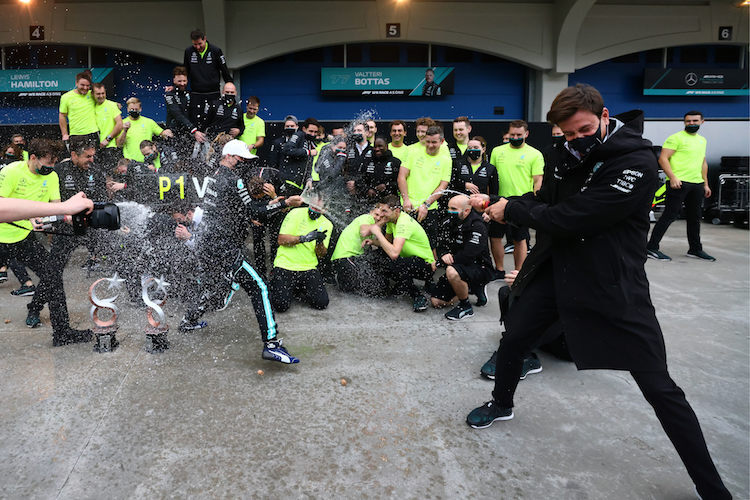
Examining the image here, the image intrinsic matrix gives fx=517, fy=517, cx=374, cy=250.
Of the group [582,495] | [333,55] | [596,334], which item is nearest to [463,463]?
[582,495]

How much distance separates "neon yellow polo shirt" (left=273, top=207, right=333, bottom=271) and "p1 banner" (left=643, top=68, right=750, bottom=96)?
1467 centimetres

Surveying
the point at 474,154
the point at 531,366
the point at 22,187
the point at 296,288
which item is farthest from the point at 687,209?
the point at 22,187

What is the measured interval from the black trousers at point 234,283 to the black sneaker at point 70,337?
80 cm

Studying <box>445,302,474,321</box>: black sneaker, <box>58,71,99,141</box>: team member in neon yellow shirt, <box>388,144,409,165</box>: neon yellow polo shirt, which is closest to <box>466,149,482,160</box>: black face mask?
<box>388,144,409,165</box>: neon yellow polo shirt

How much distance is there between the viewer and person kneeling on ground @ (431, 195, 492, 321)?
5156 mm

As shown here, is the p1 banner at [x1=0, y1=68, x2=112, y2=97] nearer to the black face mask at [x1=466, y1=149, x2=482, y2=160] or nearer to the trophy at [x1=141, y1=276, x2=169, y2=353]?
the black face mask at [x1=466, y1=149, x2=482, y2=160]

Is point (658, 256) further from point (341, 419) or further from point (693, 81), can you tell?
point (693, 81)

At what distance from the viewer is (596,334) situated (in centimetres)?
249

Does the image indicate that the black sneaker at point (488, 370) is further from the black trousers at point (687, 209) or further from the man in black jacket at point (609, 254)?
the black trousers at point (687, 209)

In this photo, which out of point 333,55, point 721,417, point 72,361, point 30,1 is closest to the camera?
point 721,417

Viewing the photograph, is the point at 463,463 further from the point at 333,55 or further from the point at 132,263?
the point at 333,55

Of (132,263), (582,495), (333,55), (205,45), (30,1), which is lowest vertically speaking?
(582,495)

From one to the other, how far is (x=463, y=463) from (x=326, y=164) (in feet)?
18.2

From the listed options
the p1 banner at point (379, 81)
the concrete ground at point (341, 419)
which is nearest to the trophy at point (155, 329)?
the concrete ground at point (341, 419)
